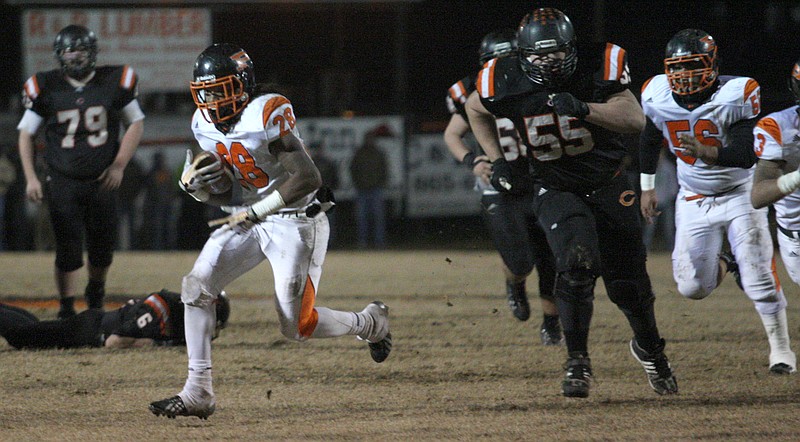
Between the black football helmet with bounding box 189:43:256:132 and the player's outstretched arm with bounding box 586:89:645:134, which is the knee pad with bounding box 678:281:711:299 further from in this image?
the black football helmet with bounding box 189:43:256:132

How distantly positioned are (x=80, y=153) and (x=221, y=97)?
9.76 ft

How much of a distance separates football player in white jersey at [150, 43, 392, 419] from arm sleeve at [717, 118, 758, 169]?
2.18m

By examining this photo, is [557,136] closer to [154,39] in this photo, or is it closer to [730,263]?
[730,263]

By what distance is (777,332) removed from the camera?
534cm

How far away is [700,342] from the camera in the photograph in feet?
20.5

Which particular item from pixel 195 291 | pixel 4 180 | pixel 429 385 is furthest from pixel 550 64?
pixel 4 180

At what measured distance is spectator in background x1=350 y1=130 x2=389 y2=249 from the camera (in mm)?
14305

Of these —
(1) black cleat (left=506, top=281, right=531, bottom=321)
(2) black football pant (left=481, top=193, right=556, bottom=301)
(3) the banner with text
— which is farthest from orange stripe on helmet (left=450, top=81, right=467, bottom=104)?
(3) the banner with text

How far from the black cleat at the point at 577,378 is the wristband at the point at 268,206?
1.49 metres

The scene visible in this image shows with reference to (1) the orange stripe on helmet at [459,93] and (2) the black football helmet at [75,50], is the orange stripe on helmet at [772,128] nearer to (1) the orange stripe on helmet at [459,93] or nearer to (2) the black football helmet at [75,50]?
(1) the orange stripe on helmet at [459,93]

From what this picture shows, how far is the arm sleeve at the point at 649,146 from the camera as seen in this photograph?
5.55 m

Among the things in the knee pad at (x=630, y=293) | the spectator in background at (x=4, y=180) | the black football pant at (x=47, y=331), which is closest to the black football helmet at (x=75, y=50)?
the black football pant at (x=47, y=331)

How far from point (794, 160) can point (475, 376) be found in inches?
75.3

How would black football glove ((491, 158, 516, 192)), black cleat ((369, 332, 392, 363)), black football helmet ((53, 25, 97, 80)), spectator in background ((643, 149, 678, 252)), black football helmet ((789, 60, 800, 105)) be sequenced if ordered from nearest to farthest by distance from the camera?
black football helmet ((789, 60, 800, 105))
black football glove ((491, 158, 516, 192))
black cleat ((369, 332, 392, 363))
black football helmet ((53, 25, 97, 80))
spectator in background ((643, 149, 678, 252))
